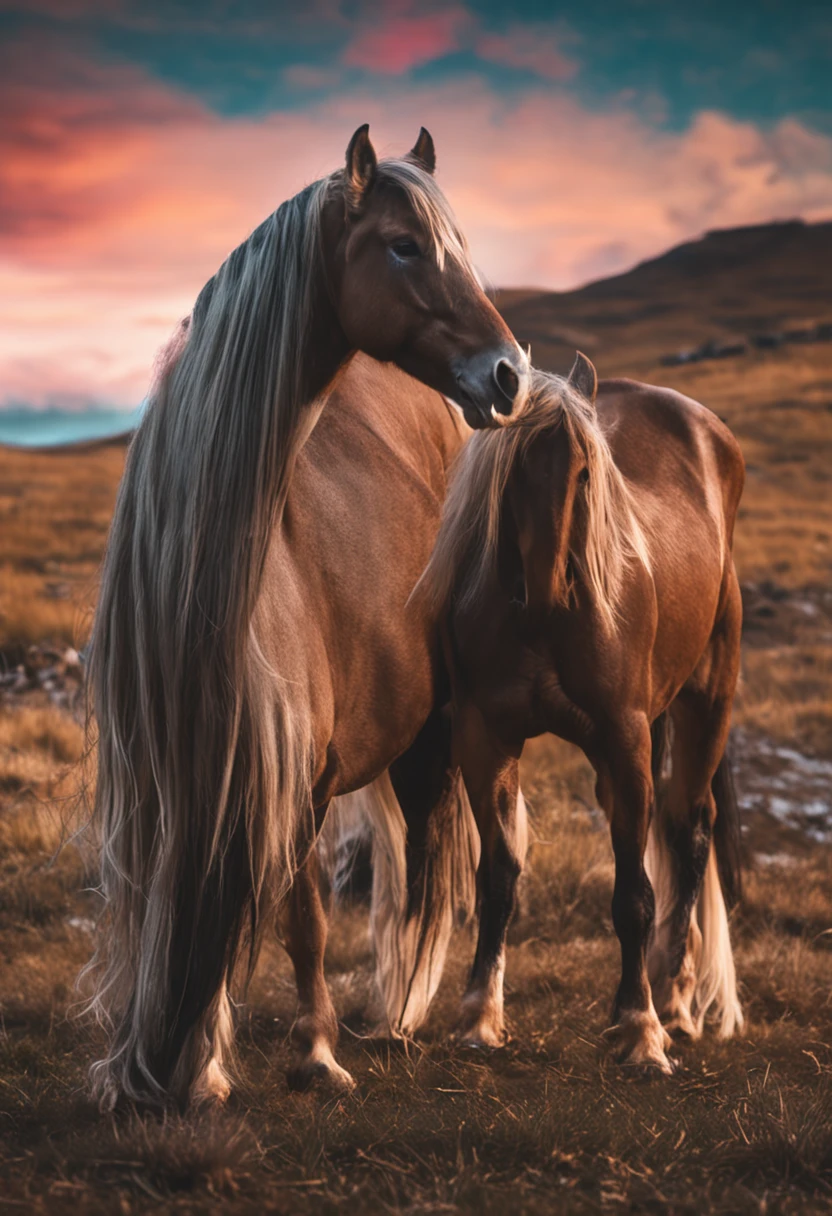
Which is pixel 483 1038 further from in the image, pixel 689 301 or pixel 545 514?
pixel 689 301

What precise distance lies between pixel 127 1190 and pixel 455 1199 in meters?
0.73

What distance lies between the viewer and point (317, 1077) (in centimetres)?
383

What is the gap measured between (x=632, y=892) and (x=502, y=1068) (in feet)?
2.51

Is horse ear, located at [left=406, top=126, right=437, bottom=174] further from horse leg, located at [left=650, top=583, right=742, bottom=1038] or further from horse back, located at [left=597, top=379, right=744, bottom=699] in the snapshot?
horse leg, located at [left=650, top=583, right=742, bottom=1038]

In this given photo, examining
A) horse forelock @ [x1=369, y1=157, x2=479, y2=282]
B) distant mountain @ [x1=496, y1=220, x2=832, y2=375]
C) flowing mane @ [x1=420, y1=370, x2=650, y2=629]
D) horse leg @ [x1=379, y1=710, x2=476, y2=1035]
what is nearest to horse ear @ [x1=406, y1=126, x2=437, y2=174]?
horse forelock @ [x1=369, y1=157, x2=479, y2=282]

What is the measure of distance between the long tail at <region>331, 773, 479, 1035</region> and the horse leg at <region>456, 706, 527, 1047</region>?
35cm

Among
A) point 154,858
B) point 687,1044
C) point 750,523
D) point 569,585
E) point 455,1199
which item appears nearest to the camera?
point 455,1199

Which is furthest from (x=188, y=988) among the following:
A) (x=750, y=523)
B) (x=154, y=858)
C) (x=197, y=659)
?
(x=750, y=523)

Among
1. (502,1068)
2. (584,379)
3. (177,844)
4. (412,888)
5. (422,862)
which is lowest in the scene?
(502,1068)

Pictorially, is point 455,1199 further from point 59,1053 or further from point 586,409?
point 586,409

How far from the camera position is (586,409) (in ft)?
13.2

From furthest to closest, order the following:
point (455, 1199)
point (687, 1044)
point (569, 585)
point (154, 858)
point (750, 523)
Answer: point (750, 523), point (687, 1044), point (569, 585), point (154, 858), point (455, 1199)

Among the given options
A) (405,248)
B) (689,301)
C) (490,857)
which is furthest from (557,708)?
(689,301)

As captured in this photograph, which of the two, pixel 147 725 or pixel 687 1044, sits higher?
pixel 147 725
